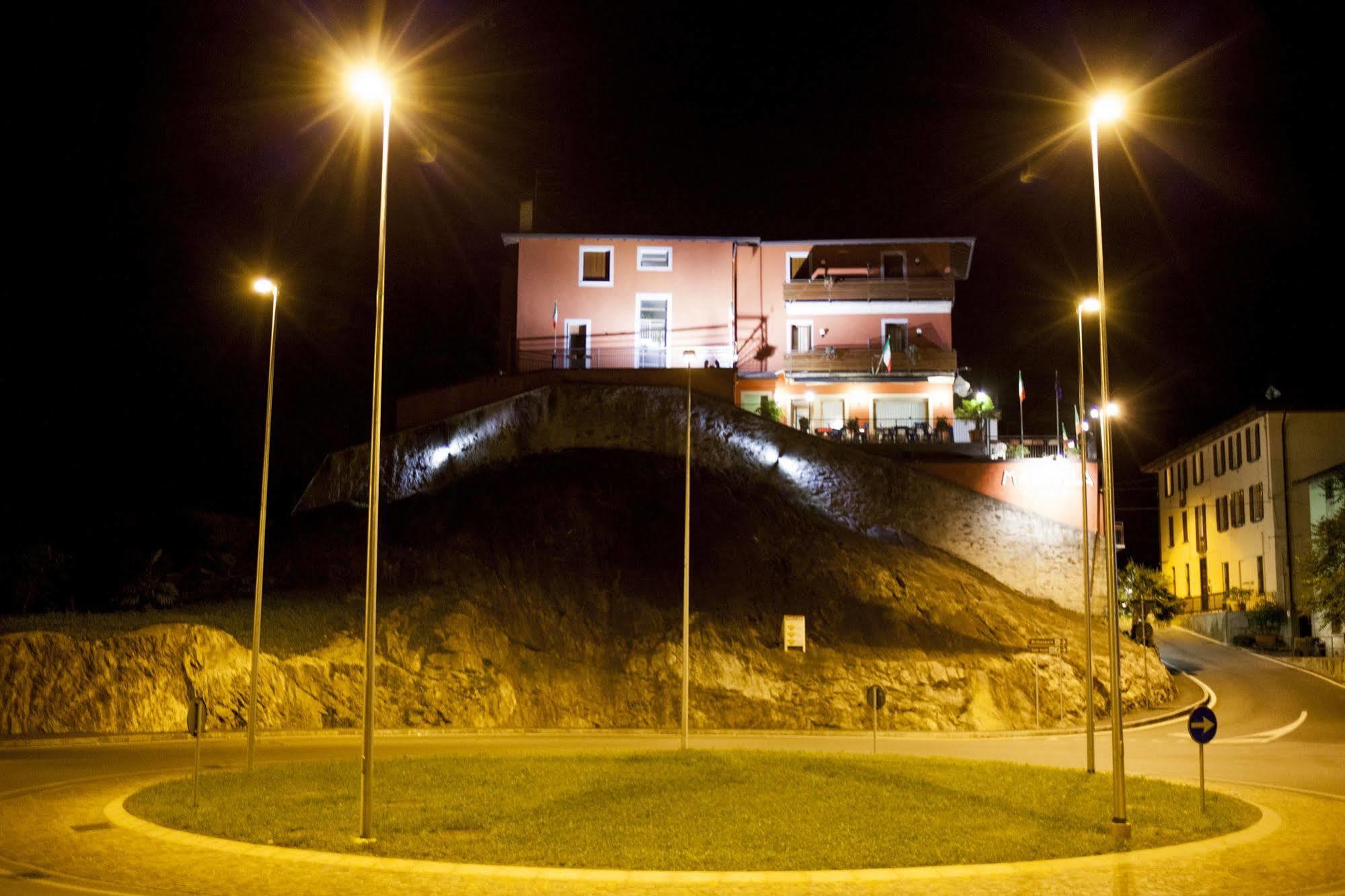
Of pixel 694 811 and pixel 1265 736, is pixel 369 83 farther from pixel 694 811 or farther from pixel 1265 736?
pixel 1265 736

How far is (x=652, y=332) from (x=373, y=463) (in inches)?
1645

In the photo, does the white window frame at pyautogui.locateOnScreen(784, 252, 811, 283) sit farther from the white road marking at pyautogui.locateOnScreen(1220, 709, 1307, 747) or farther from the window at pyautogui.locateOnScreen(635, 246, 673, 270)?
the white road marking at pyautogui.locateOnScreen(1220, 709, 1307, 747)

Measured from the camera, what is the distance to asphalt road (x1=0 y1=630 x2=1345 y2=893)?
22203 millimetres

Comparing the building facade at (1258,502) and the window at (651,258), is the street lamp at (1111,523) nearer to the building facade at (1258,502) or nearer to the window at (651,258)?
the window at (651,258)

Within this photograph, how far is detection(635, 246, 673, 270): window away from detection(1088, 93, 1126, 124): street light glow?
1589 inches

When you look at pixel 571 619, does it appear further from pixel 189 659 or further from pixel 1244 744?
pixel 1244 744

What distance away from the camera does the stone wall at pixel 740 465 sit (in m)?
44.3

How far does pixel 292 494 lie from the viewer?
203ft

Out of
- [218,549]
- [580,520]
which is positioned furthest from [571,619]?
[218,549]

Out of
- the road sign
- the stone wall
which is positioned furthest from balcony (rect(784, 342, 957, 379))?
the road sign

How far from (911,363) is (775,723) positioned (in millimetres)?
23064

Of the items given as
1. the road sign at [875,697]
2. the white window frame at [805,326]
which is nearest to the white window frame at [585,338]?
the white window frame at [805,326]

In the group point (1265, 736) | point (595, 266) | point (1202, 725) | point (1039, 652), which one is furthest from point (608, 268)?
point (1202, 725)

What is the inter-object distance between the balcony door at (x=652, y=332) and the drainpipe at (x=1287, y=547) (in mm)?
33395
